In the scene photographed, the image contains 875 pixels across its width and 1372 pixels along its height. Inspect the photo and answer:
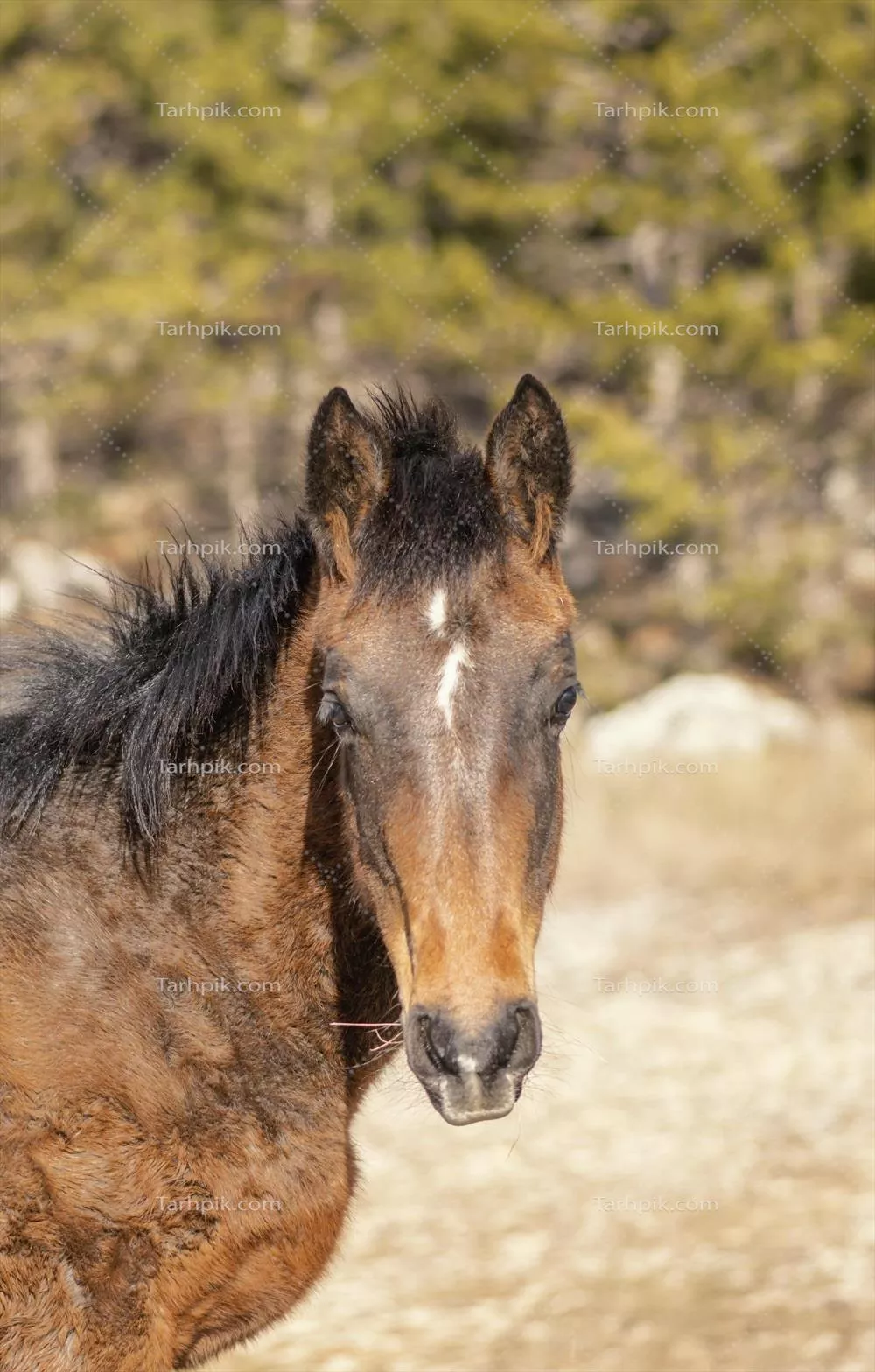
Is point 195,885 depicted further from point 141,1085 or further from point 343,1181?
point 343,1181

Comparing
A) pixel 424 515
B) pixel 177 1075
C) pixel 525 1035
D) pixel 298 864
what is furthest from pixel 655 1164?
pixel 424 515

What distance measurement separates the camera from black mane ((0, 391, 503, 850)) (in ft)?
12.7

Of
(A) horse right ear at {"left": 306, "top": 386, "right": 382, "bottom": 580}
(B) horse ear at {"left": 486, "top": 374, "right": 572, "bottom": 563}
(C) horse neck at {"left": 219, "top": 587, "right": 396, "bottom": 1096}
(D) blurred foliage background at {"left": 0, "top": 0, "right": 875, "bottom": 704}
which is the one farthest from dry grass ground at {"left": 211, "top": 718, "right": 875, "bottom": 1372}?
(D) blurred foliage background at {"left": 0, "top": 0, "right": 875, "bottom": 704}

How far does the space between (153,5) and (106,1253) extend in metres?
23.6

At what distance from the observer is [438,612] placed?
365cm

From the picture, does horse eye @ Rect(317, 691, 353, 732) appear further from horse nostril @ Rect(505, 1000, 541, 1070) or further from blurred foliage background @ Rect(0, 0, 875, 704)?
blurred foliage background @ Rect(0, 0, 875, 704)

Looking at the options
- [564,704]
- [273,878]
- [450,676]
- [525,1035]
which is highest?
[450,676]

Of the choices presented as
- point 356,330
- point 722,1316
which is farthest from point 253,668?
point 356,330

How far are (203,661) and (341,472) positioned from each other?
688 millimetres

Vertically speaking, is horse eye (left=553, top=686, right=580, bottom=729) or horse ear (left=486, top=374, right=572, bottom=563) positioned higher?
horse ear (left=486, top=374, right=572, bottom=563)

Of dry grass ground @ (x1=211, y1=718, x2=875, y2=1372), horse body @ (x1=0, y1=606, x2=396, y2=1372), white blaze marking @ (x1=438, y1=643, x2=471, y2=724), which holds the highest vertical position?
white blaze marking @ (x1=438, y1=643, x2=471, y2=724)

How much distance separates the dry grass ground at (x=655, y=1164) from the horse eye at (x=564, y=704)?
698mm

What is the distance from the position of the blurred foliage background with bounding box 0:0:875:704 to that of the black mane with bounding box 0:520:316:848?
12.9 m

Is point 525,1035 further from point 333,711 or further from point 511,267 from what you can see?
point 511,267
